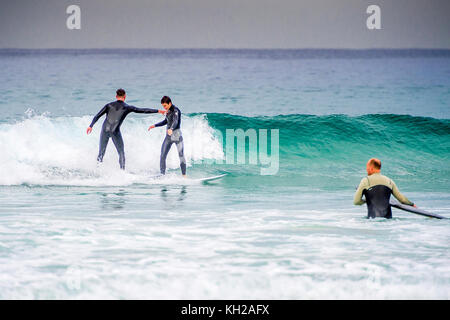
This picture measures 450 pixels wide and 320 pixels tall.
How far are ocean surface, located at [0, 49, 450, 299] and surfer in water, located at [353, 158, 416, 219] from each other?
1.01 feet

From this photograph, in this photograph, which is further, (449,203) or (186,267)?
(449,203)

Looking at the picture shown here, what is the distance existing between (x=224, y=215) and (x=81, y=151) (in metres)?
7.40

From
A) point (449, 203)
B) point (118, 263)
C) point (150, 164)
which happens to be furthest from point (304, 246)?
point (150, 164)

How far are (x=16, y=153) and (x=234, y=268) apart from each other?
37.5 ft

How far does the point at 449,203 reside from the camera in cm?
1063

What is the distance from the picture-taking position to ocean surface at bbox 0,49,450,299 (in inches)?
247

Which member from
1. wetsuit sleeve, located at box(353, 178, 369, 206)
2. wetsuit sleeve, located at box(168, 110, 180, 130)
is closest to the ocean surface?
wetsuit sleeve, located at box(353, 178, 369, 206)

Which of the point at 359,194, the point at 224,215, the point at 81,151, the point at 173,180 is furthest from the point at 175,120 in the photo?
the point at 359,194

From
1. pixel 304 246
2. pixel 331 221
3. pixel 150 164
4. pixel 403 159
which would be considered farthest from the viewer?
pixel 403 159

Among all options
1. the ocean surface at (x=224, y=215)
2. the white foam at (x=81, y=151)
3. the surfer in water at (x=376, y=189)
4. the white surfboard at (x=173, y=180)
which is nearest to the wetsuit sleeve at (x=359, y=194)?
the surfer in water at (x=376, y=189)

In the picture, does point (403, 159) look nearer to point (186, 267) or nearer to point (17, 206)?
point (17, 206)

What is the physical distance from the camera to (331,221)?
888 cm

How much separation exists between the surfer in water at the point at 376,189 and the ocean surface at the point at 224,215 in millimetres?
308
